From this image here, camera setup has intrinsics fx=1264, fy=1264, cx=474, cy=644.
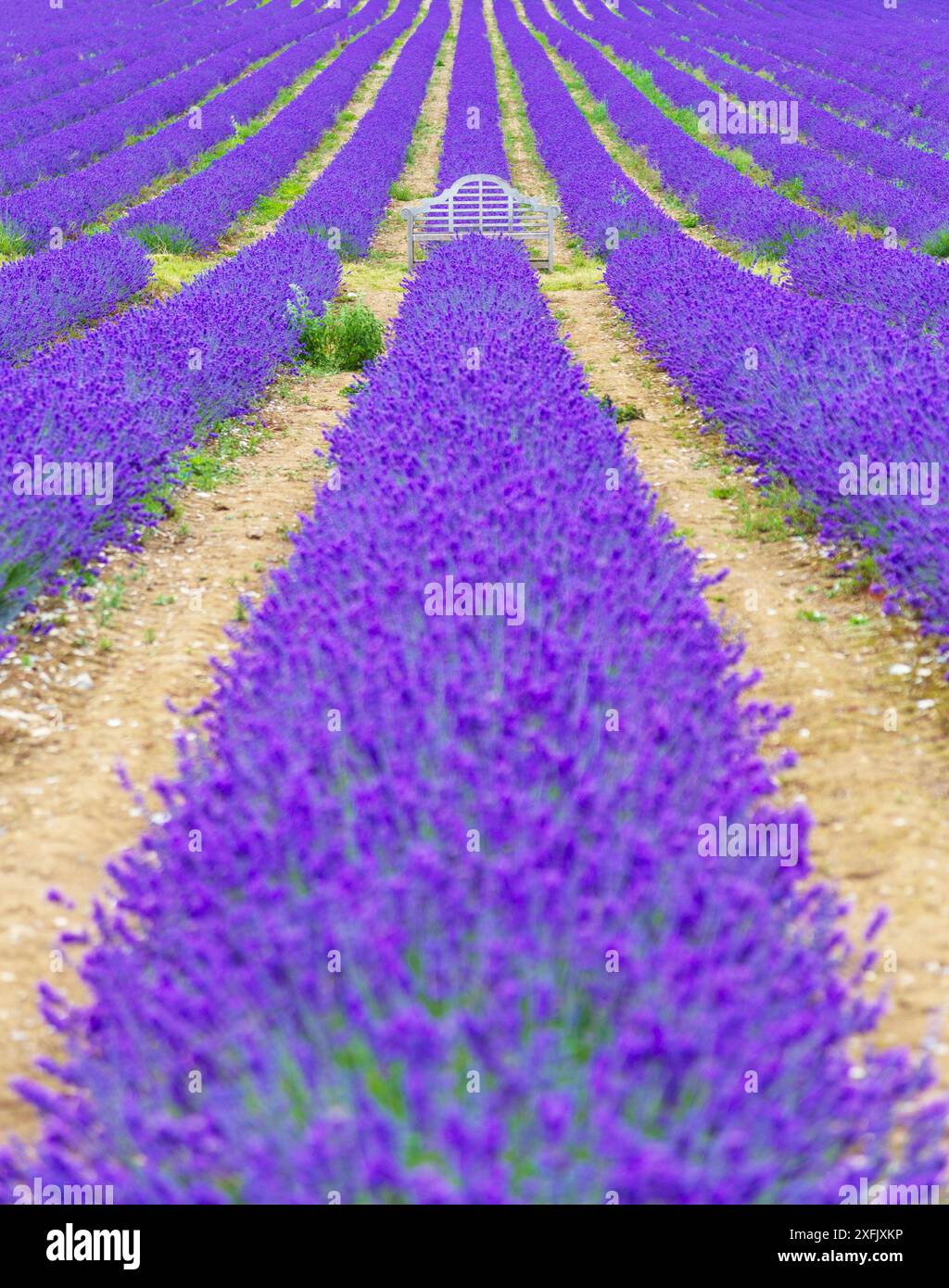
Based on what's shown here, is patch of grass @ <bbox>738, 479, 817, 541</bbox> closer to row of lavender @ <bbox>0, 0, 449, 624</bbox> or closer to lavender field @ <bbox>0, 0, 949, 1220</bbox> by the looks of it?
lavender field @ <bbox>0, 0, 949, 1220</bbox>

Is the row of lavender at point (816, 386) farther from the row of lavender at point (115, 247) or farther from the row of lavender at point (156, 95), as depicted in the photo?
the row of lavender at point (156, 95)

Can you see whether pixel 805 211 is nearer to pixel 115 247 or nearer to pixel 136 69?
pixel 115 247

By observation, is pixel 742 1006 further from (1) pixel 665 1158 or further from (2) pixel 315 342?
(2) pixel 315 342

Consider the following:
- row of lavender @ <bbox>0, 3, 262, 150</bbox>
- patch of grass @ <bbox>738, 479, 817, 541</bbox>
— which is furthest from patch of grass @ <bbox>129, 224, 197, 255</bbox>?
patch of grass @ <bbox>738, 479, 817, 541</bbox>

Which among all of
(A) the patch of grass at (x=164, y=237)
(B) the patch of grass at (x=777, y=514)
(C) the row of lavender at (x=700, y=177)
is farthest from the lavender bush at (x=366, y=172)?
(B) the patch of grass at (x=777, y=514)

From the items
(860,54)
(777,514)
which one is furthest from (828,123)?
(777,514)
